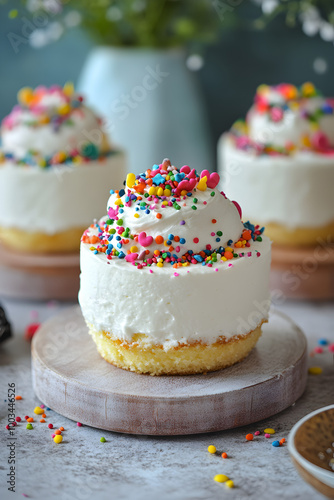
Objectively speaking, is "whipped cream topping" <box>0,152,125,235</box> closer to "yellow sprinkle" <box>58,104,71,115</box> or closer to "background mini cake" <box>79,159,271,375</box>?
"yellow sprinkle" <box>58,104,71,115</box>

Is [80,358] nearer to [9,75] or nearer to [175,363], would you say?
[175,363]

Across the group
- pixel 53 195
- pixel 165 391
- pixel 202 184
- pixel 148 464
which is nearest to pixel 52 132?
pixel 53 195

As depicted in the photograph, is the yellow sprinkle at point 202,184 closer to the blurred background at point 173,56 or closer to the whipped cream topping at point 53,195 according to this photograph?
the whipped cream topping at point 53,195

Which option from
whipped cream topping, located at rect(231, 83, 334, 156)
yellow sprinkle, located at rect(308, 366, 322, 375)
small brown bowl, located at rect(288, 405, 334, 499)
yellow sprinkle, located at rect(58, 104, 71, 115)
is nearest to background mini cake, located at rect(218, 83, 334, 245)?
whipped cream topping, located at rect(231, 83, 334, 156)

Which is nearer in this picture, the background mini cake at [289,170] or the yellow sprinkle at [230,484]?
the yellow sprinkle at [230,484]

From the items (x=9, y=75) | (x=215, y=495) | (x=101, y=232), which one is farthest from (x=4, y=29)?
(x=215, y=495)

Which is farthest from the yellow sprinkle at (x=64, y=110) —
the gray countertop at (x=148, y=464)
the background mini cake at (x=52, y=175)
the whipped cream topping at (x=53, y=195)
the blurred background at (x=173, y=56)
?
the gray countertop at (x=148, y=464)
